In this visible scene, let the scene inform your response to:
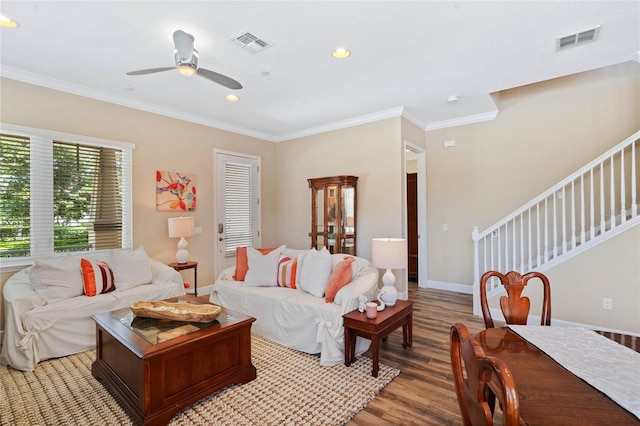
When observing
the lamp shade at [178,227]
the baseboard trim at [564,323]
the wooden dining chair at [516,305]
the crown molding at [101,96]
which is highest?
the crown molding at [101,96]

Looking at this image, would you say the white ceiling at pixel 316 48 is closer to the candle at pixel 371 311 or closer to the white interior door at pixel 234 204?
the white interior door at pixel 234 204

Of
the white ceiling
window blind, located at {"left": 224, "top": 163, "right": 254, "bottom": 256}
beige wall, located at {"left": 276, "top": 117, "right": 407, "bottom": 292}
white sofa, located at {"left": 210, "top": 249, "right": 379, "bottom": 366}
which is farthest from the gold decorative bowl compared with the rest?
beige wall, located at {"left": 276, "top": 117, "right": 407, "bottom": 292}

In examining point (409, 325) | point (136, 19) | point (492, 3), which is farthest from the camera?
point (409, 325)

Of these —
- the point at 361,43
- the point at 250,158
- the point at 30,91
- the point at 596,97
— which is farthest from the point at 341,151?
the point at 30,91

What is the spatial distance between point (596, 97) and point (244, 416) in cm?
546

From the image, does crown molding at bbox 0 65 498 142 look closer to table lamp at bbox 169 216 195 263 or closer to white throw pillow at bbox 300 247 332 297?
table lamp at bbox 169 216 195 263

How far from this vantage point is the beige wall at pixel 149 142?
3.42 metres

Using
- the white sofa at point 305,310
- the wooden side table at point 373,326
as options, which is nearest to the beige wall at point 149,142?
the white sofa at point 305,310

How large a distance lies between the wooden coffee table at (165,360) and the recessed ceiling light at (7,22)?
242cm

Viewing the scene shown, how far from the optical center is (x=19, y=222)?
10.9 ft

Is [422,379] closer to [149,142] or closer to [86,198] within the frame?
[86,198]

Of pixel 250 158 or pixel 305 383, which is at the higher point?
pixel 250 158

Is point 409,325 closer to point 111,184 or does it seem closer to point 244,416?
point 244,416

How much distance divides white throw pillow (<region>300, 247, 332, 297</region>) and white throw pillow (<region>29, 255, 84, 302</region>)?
228cm
